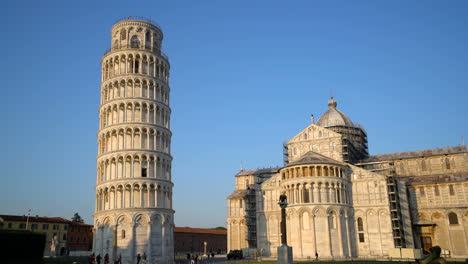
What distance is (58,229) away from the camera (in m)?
86.4

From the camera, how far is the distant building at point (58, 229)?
264ft

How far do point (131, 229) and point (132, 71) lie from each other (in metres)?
19.6

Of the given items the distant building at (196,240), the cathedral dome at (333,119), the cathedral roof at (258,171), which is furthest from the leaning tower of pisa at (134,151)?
the distant building at (196,240)

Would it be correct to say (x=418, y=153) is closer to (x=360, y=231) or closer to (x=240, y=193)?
(x=360, y=231)

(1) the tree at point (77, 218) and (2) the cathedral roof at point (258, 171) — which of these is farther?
(1) the tree at point (77, 218)

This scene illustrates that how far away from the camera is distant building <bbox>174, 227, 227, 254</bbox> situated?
89056mm

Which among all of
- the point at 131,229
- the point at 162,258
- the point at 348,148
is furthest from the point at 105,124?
the point at 348,148

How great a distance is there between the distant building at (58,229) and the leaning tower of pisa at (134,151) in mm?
38238

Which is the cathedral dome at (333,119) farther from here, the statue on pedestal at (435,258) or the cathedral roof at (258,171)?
the statue on pedestal at (435,258)

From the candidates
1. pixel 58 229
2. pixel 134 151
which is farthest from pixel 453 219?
pixel 58 229

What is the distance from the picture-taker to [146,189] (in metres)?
48.3

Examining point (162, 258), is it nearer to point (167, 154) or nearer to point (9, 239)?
point (167, 154)

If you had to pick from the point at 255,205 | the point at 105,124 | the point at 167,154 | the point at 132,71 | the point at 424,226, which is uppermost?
the point at 132,71

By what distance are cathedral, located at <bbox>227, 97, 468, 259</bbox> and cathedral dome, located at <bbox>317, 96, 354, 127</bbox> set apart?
475 cm
